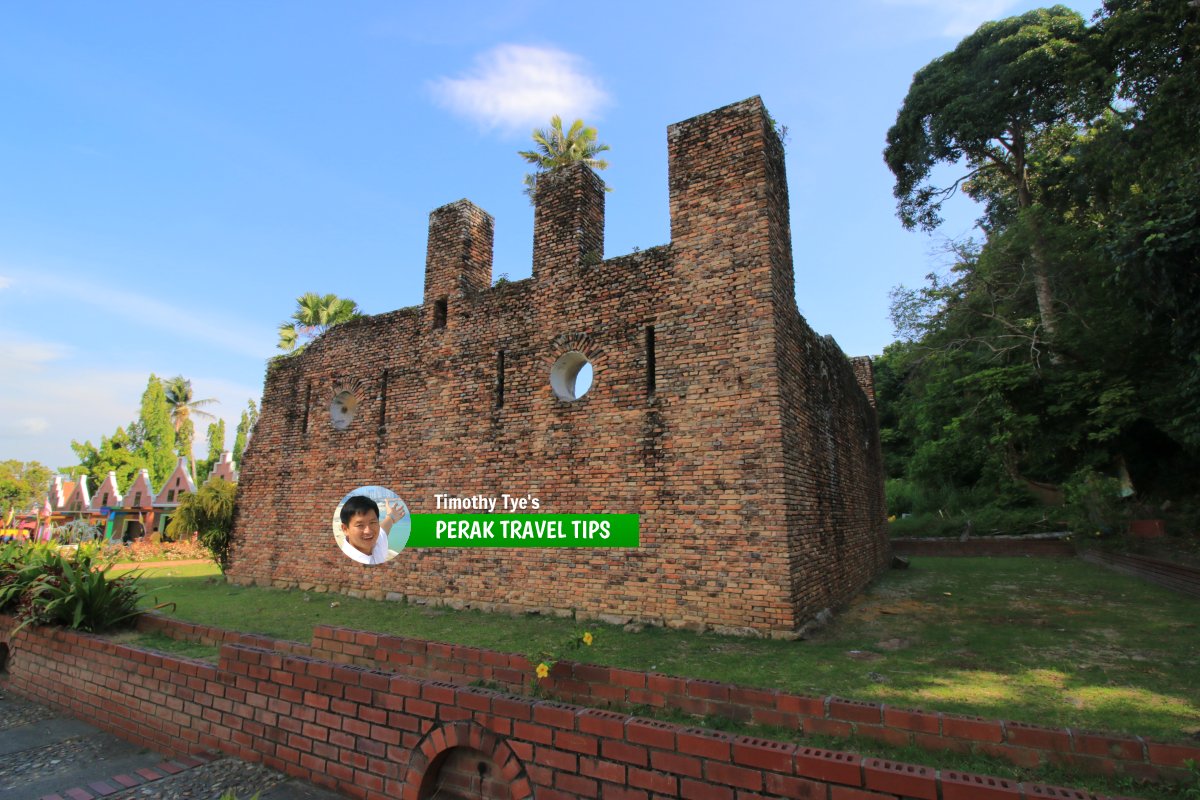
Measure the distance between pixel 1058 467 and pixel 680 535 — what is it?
14.6m

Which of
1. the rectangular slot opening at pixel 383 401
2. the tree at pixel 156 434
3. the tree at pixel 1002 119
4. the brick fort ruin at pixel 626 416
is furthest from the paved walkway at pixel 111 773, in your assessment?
the tree at pixel 156 434

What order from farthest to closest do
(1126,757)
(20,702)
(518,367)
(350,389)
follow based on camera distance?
1. (350,389)
2. (518,367)
3. (20,702)
4. (1126,757)

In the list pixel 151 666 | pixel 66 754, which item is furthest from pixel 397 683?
pixel 66 754

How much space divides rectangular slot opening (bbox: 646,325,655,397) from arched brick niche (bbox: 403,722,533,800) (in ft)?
16.2

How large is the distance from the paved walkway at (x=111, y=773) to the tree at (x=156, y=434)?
4423 centimetres

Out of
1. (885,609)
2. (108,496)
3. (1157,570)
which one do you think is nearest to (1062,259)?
(1157,570)

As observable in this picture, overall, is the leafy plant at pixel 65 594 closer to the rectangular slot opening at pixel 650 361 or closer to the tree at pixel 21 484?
the rectangular slot opening at pixel 650 361

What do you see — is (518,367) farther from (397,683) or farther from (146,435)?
(146,435)

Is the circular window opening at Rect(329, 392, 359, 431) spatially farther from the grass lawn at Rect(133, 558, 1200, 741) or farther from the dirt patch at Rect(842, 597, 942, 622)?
the dirt patch at Rect(842, 597, 942, 622)

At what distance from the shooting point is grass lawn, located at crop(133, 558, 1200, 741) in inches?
163

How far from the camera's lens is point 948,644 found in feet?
19.4

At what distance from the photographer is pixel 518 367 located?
8.71 meters

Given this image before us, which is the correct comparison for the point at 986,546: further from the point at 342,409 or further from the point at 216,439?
the point at 216,439

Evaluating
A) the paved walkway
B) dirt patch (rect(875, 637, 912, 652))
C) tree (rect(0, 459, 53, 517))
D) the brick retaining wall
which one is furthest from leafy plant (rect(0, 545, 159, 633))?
tree (rect(0, 459, 53, 517))
